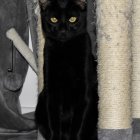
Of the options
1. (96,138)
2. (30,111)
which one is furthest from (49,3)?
(30,111)

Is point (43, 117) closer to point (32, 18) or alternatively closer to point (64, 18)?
point (64, 18)

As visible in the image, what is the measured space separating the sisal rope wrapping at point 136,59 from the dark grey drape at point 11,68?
63cm

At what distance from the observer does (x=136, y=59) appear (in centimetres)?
163

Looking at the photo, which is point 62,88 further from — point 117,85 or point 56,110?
point 117,85

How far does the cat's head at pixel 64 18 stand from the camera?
1615 millimetres

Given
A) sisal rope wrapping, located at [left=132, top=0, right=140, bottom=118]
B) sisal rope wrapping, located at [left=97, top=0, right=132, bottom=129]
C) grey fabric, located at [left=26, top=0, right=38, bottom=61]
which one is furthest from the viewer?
grey fabric, located at [left=26, top=0, right=38, bottom=61]

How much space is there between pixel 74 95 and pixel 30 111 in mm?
888

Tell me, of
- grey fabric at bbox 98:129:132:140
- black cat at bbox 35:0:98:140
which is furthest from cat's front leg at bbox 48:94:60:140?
grey fabric at bbox 98:129:132:140

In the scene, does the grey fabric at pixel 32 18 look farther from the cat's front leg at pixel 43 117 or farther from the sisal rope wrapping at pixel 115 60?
the sisal rope wrapping at pixel 115 60

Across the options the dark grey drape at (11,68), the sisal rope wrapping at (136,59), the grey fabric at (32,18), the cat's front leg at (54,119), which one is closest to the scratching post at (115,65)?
the sisal rope wrapping at (136,59)

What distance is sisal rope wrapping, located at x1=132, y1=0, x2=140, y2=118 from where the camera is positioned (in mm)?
1610

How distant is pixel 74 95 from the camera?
162cm

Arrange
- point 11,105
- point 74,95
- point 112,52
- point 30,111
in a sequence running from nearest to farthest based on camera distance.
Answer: point 112,52, point 74,95, point 11,105, point 30,111

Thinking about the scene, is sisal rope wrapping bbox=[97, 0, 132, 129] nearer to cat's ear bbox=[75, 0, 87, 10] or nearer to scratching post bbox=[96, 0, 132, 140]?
scratching post bbox=[96, 0, 132, 140]
